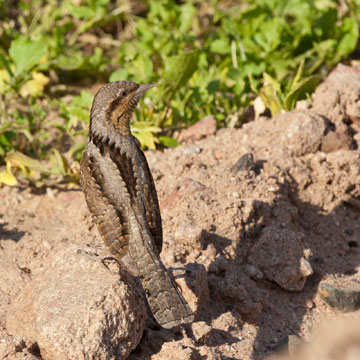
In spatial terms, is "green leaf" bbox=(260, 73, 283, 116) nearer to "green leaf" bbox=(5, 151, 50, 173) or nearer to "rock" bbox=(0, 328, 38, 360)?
"green leaf" bbox=(5, 151, 50, 173)

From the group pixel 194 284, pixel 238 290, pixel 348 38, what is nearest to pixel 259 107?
pixel 348 38

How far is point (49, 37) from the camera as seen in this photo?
927cm

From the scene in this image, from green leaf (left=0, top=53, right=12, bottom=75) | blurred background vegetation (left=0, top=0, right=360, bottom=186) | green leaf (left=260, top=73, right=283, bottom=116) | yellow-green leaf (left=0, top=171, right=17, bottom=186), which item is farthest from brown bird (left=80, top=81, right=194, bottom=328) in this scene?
green leaf (left=0, top=53, right=12, bottom=75)

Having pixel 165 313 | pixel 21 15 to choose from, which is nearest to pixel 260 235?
pixel 165 313

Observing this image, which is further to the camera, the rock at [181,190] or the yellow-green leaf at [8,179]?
the yellow-green leaf at [8,179]

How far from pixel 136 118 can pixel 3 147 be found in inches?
54.1

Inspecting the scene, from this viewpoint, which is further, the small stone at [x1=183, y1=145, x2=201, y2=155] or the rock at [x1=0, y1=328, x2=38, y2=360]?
the small stone at [x1=183, y1=145, x2=201, y2=155]

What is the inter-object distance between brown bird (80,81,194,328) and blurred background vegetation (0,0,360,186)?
2069 millimetres

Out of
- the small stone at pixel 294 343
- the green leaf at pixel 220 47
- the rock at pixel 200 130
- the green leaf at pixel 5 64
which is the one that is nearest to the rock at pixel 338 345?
the small stone at pixel 294 343

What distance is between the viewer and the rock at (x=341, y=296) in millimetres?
5621

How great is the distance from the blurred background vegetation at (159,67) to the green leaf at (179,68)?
1 centimetres

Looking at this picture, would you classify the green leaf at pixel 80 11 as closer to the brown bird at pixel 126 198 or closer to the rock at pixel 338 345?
the brown bird at pixel 126 198

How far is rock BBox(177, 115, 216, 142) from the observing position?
7.41m

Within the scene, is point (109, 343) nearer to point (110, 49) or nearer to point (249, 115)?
point (249, 115)
